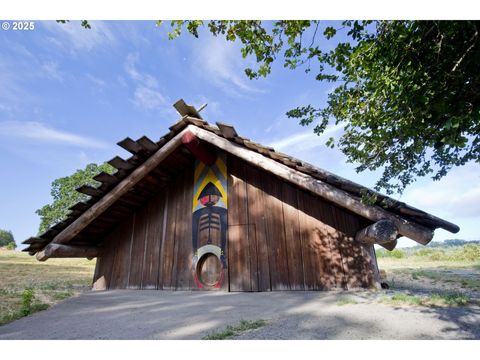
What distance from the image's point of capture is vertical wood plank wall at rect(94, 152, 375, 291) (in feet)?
18.5

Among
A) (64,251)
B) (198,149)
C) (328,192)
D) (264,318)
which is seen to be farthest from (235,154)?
(64,251)

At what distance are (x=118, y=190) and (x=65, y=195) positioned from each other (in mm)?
27710

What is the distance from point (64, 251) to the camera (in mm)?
6871

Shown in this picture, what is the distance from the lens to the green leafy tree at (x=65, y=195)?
2752 centimetres

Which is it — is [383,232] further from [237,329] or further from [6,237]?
[6,237]

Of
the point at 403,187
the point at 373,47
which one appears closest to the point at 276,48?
the point at 373,47

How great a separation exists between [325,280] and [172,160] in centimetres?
516

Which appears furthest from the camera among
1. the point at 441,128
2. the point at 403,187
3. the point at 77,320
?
the point at 77,320

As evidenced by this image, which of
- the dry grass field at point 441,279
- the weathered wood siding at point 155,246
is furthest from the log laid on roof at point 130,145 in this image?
the dry grass field at point 441,279

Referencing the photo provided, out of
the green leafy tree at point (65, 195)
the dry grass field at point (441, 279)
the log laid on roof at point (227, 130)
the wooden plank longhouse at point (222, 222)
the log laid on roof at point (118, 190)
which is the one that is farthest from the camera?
the green leafy tree at point (65, 195)

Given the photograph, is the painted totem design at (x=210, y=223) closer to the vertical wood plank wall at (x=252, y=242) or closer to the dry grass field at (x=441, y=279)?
the vertical wood plank wall at (x=252, y=242)

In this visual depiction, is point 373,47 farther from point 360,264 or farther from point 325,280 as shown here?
point 325,280

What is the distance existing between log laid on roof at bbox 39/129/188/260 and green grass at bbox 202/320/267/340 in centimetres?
460

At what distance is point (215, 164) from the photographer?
7.54m
